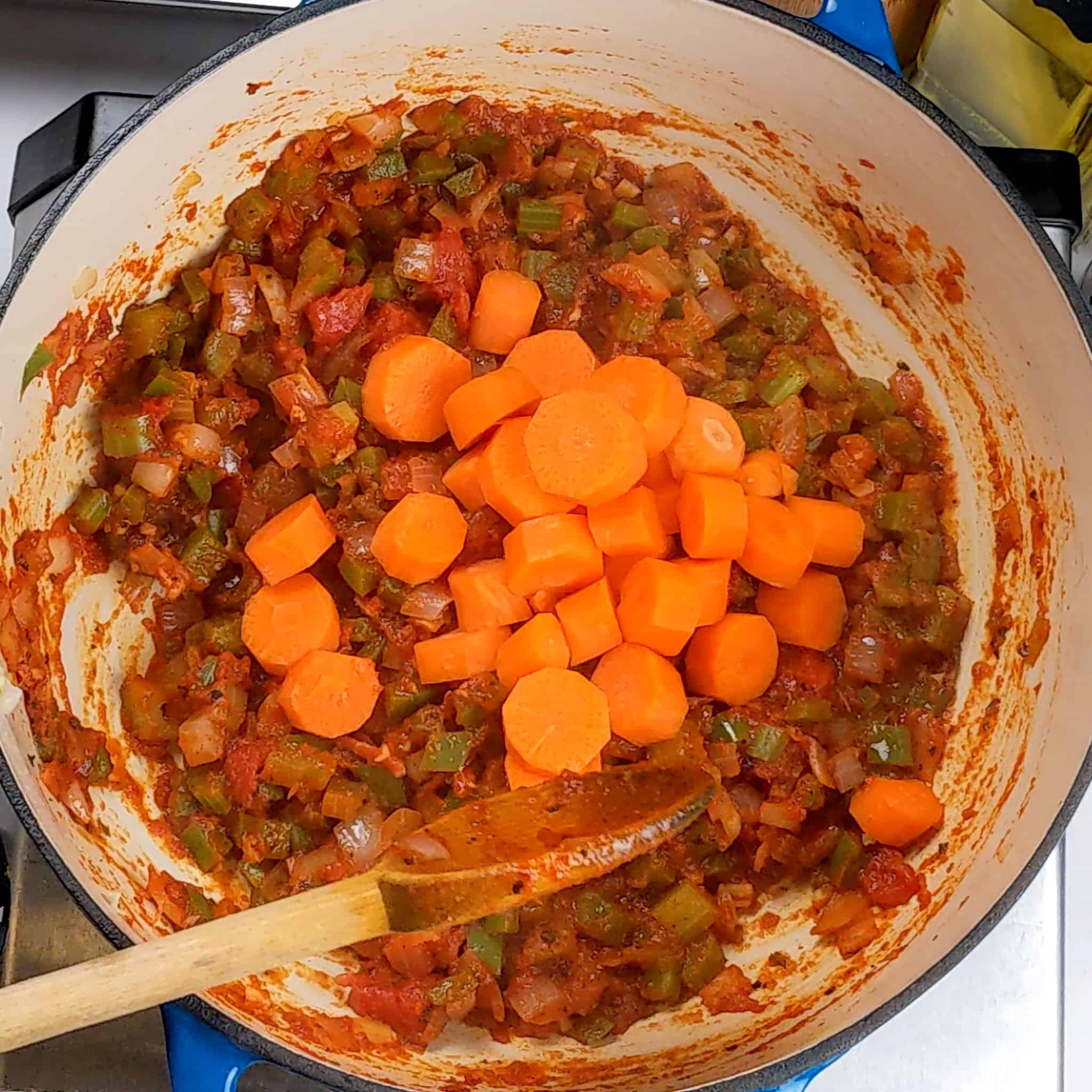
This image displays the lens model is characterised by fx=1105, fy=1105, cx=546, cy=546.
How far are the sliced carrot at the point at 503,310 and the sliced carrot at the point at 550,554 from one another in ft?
1.19

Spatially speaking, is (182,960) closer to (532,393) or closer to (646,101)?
(532,393)

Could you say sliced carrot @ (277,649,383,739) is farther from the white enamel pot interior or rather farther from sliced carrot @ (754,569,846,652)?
sliced carrot @ (754,569,846,652)

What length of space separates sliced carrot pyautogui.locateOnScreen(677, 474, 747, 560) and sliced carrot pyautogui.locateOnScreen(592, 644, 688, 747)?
0.65ft

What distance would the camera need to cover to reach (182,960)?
1267mm

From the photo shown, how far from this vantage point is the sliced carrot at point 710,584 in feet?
6.02

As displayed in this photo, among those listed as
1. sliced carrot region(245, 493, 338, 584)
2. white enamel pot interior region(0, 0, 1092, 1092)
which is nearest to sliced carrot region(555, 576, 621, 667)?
sliced carrot region(245, 493, 338, 584)

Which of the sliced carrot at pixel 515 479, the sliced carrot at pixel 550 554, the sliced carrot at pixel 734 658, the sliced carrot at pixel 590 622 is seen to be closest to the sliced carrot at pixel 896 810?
the sliced carrot at pixel 734 658

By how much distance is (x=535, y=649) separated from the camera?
1.81 meters

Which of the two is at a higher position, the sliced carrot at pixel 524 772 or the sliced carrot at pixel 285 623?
the sliced carrot at pixel 285 623

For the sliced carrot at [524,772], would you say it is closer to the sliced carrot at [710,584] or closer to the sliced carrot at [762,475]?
the sliced carrot at [710,584]

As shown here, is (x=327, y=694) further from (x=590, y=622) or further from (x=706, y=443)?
(x=706, y=443)

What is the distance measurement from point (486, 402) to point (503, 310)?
21 cm

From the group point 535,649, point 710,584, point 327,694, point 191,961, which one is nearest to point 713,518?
point 710,584

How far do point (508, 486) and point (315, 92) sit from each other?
2.26 ft
